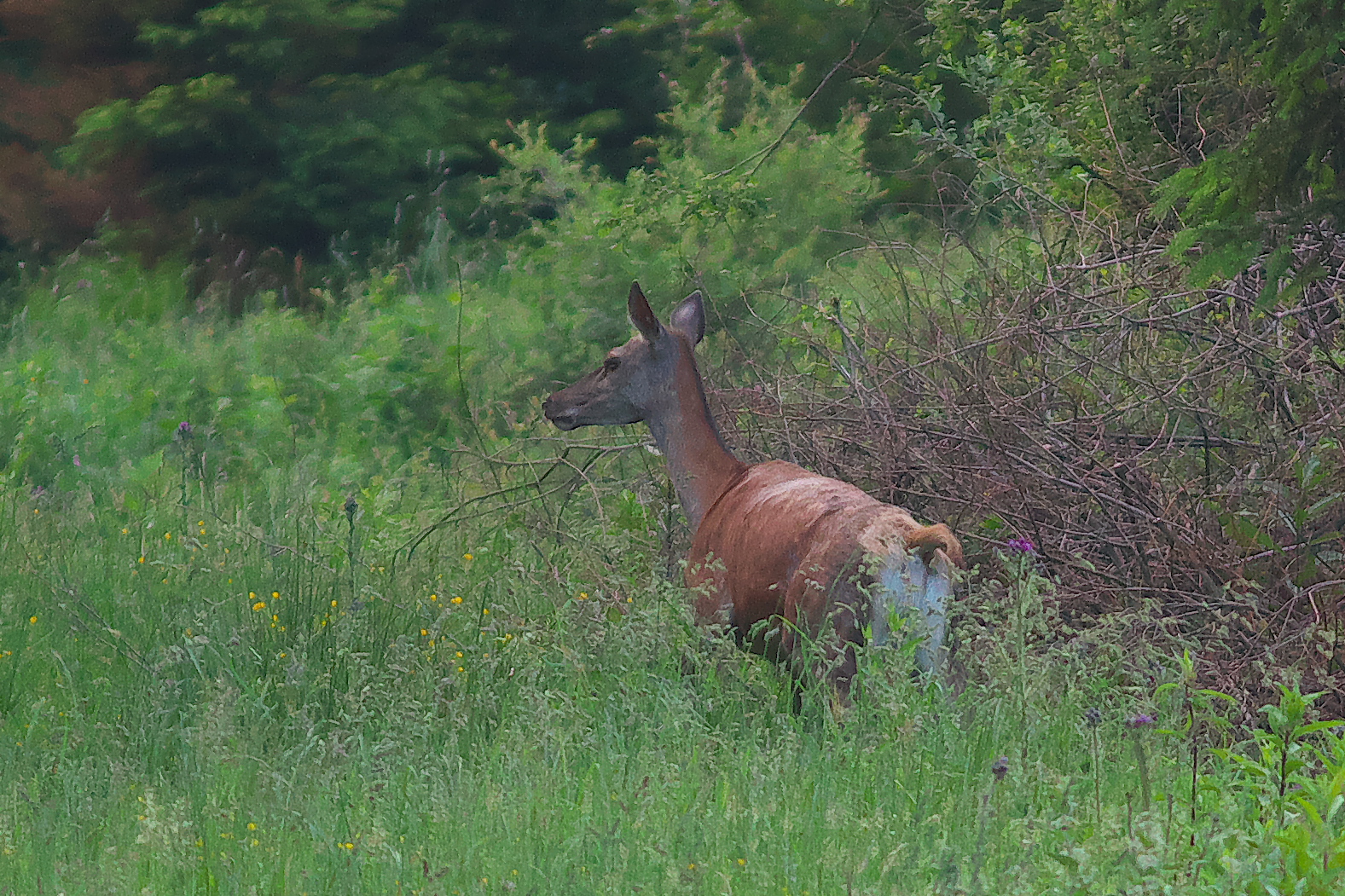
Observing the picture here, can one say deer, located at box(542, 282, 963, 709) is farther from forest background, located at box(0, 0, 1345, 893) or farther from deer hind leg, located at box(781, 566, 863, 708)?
forest background, located at box(0, 0, 1345, 893)

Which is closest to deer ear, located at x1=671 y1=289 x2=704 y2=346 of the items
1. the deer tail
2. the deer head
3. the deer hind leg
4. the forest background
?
the deer head

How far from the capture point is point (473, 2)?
17250mm

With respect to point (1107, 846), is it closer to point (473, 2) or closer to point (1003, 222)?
point (1003, 222)

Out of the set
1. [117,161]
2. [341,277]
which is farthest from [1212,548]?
[117,161]

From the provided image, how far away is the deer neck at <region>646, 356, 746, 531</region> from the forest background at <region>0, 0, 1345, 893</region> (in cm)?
42

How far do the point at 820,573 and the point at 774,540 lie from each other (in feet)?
1.21

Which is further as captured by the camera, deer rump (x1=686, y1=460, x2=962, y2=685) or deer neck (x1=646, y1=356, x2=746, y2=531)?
deer neck (x1=646, y1=356, x2=746, y2=531)

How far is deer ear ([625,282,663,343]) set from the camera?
21.1 feet

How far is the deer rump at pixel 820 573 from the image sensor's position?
490 centimetres

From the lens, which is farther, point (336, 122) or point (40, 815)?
point (336, 122)

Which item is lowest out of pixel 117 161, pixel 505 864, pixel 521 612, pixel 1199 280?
pixel 117 161

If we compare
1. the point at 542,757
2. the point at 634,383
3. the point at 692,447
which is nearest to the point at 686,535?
the point at 692,447

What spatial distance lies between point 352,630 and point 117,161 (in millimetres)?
13387

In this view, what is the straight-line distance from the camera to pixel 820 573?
16.9 feet
